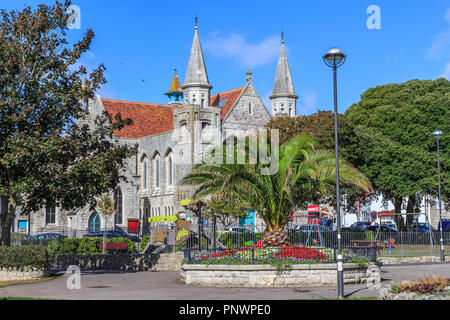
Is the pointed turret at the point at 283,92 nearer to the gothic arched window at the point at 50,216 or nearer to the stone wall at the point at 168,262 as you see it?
the gothic arched window at the point at 50,216

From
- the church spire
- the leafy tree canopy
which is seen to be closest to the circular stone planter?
the leafy tree canopy

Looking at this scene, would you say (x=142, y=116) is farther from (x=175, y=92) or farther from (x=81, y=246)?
(x=81, y=246)

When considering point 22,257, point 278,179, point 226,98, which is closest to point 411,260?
point 278,179

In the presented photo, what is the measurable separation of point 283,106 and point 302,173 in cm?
4491

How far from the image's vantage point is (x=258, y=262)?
784 inches

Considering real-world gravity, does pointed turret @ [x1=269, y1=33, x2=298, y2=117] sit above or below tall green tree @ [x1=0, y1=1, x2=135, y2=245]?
above

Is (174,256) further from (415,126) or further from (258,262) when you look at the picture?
(415,126)

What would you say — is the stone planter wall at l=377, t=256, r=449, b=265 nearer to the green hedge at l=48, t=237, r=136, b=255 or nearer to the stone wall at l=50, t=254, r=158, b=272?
the stone wall at l=50, t=254, r=158, b=272

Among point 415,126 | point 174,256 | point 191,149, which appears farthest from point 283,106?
point 174,256

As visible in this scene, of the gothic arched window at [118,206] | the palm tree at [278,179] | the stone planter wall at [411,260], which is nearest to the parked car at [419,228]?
the stone planter wall at [411,260]

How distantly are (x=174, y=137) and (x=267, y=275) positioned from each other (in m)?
42.0

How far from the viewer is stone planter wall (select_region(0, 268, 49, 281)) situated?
22.2 m

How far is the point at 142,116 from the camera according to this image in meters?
72.1

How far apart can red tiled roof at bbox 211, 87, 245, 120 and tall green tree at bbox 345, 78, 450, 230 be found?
733 inches
